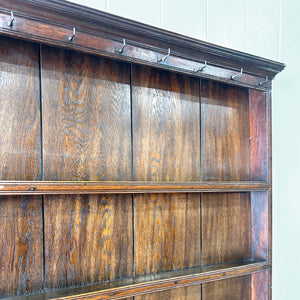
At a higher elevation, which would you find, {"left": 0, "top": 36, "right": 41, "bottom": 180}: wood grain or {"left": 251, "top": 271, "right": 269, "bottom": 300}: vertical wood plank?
{"left": 0, "top": 36, "right": 41, "bottom": 180}: wood grain

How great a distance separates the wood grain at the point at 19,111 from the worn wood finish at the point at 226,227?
873mm

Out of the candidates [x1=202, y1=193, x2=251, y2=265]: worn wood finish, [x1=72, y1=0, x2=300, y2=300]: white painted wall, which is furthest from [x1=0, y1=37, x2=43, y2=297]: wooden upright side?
[x1=72, y1=0, x2=300, y2=300]: white painted wall

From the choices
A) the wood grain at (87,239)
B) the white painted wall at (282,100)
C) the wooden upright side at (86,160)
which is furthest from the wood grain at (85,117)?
the white painted wall at (282,100)

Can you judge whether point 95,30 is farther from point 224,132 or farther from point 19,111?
point 224,132

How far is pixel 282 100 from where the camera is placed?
1.81 m

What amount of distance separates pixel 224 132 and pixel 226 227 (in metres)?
0.51

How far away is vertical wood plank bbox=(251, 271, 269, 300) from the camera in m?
1.66

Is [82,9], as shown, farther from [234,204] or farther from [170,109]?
[234,204]

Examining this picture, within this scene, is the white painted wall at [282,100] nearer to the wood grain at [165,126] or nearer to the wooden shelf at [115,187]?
the wooden shelf at [115,187]

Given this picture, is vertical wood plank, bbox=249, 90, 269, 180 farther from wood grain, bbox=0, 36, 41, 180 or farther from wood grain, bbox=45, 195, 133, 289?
wood grain, bbox=0, 36, 41, 180

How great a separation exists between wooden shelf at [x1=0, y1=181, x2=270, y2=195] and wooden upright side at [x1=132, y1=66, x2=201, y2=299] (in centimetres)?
12

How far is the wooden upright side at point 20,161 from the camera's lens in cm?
114

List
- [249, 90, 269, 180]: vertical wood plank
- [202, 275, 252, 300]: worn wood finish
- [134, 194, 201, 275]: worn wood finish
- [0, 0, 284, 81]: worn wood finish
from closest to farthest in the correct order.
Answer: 1. [0, 0, 284, 81]: worn wood finish
2. [134, 194, 201, 275]: worn wood finish
3. [202, 275, 252, 300]: worn wood finish
4. [249, 90, 269, 180]: vertical wood plank

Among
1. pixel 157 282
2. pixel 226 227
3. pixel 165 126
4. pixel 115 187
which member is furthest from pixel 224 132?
pixel 157 282
